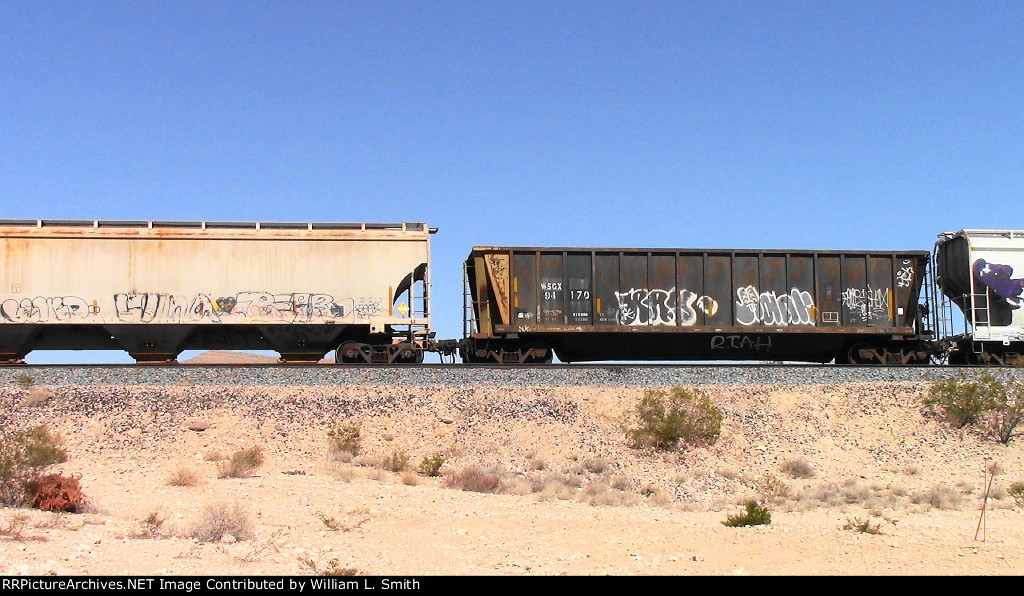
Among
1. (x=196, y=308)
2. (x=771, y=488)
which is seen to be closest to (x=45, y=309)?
(x=196, y=308)

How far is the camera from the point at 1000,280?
22984 mm

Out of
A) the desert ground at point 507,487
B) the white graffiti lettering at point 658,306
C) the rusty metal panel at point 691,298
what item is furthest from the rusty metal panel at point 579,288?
the desert ground at point 507,487

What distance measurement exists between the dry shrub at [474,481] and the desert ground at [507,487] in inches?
3.3

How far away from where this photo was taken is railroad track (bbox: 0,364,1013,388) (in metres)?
19.3

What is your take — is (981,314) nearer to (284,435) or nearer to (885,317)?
(885,317)

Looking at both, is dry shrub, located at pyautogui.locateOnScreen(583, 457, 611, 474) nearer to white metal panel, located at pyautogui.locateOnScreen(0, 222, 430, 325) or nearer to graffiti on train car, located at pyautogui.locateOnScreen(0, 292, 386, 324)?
white metal panel, located at pyautogui.locateOnScreen(0, 222, 430, 325)

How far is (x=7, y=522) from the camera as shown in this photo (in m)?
10.7

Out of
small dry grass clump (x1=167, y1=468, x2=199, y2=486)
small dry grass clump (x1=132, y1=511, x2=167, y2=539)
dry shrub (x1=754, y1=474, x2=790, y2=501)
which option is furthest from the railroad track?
small dry grass clump (x1=132, y1=511, x2=167, y2=539)

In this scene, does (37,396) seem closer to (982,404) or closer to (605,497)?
(605,497)

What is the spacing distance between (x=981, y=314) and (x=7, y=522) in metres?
21.9

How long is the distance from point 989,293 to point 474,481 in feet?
49.1
